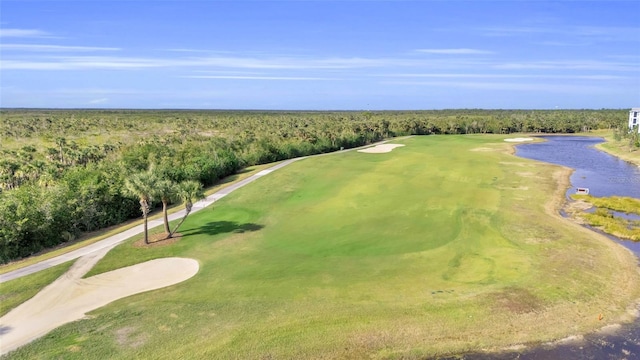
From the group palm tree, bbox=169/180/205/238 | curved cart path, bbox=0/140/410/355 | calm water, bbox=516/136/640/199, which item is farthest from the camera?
calm water, bbox=516/136/640/199

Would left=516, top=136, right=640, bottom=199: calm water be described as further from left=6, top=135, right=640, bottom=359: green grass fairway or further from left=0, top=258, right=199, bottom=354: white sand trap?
left=0, top=258, right=199, bottom=354: white sand trap

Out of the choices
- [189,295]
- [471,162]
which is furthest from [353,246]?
[471,162]

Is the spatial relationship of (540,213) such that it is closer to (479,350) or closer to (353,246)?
(353,246)

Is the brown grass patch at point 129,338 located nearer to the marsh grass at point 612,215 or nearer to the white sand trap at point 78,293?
the white sand trap at point 78,293

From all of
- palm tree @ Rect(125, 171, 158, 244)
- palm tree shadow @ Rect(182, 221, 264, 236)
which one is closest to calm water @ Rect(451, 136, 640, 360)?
palm tree shadow @ Rect(182, 221, 264, 236)

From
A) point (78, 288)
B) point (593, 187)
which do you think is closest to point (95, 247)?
point (78, 288)

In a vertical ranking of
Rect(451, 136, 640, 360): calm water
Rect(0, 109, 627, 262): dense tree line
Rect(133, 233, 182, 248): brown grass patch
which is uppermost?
Rect(0, 109, 627, 262): dense tree line

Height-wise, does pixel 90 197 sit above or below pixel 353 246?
above
